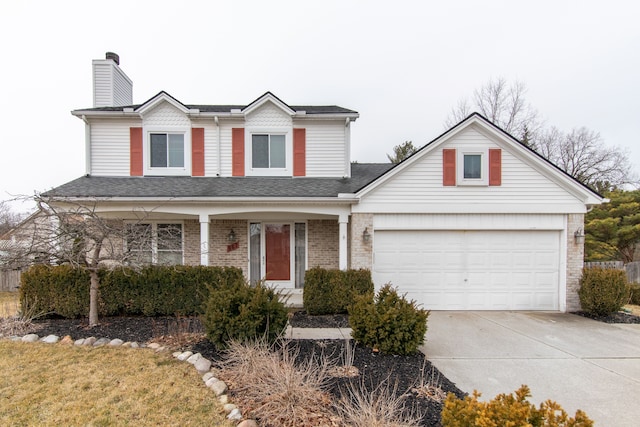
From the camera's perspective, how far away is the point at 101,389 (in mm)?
3963

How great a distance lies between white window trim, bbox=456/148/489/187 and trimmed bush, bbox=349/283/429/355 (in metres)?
4.71

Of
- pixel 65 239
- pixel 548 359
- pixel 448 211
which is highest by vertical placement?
pixel 448 211

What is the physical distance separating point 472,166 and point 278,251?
6563mm

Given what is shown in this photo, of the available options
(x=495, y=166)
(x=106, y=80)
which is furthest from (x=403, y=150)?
(x=106, y=80)

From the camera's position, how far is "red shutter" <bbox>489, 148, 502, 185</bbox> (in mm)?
8438

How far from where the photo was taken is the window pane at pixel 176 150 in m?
10.0

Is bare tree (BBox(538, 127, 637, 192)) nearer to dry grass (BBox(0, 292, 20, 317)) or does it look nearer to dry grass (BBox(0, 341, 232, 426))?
dry grass (BBox(0, 341, 232, 426))

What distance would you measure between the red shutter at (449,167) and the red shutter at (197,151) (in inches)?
298

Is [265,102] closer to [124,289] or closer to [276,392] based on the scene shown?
[124,289]

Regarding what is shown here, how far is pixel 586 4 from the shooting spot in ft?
34.7

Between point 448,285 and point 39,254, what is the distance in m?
9.71

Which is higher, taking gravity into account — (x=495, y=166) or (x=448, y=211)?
(x=495, y=166)

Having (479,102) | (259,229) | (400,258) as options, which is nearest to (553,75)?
(479,102)

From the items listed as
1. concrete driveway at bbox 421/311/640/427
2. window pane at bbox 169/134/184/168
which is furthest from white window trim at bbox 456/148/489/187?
window pane at bbox 169/134/184/168
